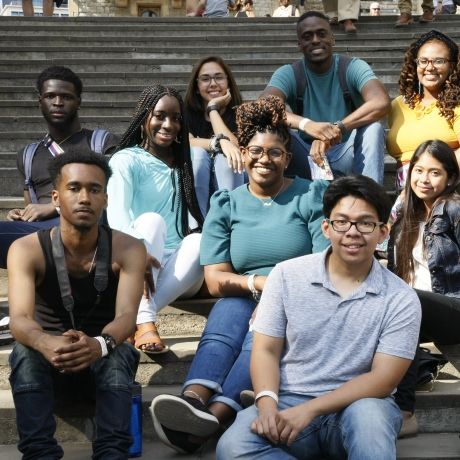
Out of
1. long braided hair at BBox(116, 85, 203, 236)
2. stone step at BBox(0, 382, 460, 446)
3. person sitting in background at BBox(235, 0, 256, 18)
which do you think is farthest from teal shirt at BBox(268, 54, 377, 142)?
person sitting in background at BBox(235, 0, 256, 18)

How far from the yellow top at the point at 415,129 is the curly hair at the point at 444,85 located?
1.3 inches

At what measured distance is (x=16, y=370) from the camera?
313 cm

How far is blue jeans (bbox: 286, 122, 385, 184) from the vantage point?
4660mm

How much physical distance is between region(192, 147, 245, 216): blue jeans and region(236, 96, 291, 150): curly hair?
0.78m

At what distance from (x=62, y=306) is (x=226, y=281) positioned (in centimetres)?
67

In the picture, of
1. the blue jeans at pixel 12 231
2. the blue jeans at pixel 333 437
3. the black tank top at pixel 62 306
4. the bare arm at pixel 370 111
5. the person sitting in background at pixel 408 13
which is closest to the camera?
the blue jeans at pixel 333 437

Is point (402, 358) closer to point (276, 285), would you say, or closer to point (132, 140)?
point (276, 285)

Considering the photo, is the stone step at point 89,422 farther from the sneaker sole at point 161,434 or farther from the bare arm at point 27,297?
the bare arm at point 27,297

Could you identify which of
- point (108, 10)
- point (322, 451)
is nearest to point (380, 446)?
point (322, 451)

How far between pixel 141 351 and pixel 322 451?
1.06 m

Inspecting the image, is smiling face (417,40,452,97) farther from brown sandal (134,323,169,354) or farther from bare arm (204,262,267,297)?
brown sandal (134,323,169,354)

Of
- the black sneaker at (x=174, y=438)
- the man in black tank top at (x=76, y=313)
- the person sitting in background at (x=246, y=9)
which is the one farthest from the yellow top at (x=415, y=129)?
the person sitting in background at (x=246, y=9)

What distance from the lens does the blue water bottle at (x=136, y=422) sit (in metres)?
3.24

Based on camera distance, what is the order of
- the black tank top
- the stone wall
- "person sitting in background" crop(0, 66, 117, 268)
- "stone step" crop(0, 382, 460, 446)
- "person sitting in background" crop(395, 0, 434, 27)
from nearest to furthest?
the black tank top → "stone step" crop(0, 382, 460, 446) → "person sitting in background" crop(0, 66, 117, 268) → "person sitting in background" crop(395, 0, 434, 27) → the stone wall
